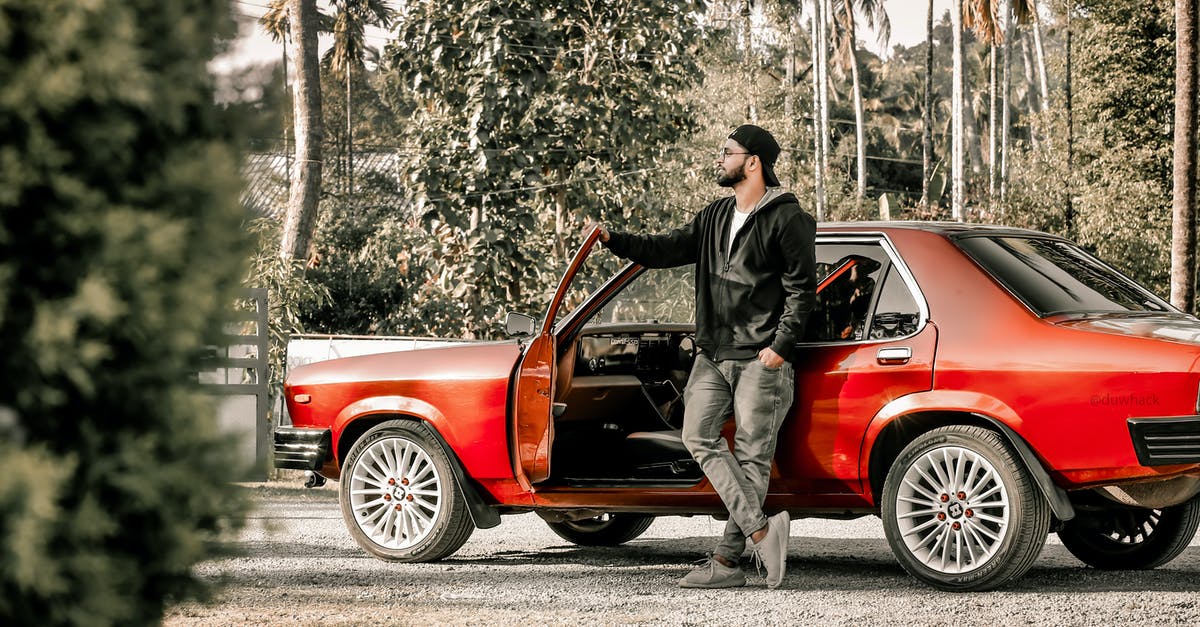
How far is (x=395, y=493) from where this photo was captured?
25.8 ft

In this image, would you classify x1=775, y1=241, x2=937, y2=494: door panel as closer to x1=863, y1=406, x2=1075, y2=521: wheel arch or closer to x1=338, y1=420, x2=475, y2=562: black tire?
x1=863, y1=406, x2=1075, y2=521: wheel arch

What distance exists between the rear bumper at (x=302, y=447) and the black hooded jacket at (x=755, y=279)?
217 cm

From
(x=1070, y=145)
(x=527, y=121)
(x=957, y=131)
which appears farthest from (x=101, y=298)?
(x=957, y=131)

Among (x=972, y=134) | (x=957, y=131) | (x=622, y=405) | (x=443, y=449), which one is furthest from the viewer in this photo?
(x=972, y=134)

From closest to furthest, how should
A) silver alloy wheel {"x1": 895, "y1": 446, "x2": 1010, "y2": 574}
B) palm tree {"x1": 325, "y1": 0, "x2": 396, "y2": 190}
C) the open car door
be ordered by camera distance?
silver alloy wheel {"x1": 895, "y1": 446, "x2": 1010, "y2": 574}
the open car door
palm tree {"x1": 325, "y1": 0, "x2": 396, "y2": 190}

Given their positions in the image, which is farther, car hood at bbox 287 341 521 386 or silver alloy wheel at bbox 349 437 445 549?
silver alloy wheel at bbox 349 437 445 549

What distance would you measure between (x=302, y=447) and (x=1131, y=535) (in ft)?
14.6

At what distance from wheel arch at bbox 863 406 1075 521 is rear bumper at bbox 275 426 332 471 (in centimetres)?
308

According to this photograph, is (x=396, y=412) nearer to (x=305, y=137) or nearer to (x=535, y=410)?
(x=535, y=410)

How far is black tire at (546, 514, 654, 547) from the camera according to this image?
8.78 m

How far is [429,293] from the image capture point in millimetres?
25125

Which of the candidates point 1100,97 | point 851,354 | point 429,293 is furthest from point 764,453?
point 1100,97

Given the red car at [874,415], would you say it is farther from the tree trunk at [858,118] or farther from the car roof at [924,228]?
the tree trunk at [858,118]

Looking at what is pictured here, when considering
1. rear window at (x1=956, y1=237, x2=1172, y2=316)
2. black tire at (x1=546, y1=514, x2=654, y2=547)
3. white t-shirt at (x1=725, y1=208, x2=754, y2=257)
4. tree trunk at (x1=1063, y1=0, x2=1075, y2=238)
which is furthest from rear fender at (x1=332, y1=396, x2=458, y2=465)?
tree trunk at (x1=1063, y1=0, x2=1075, y2=238)
